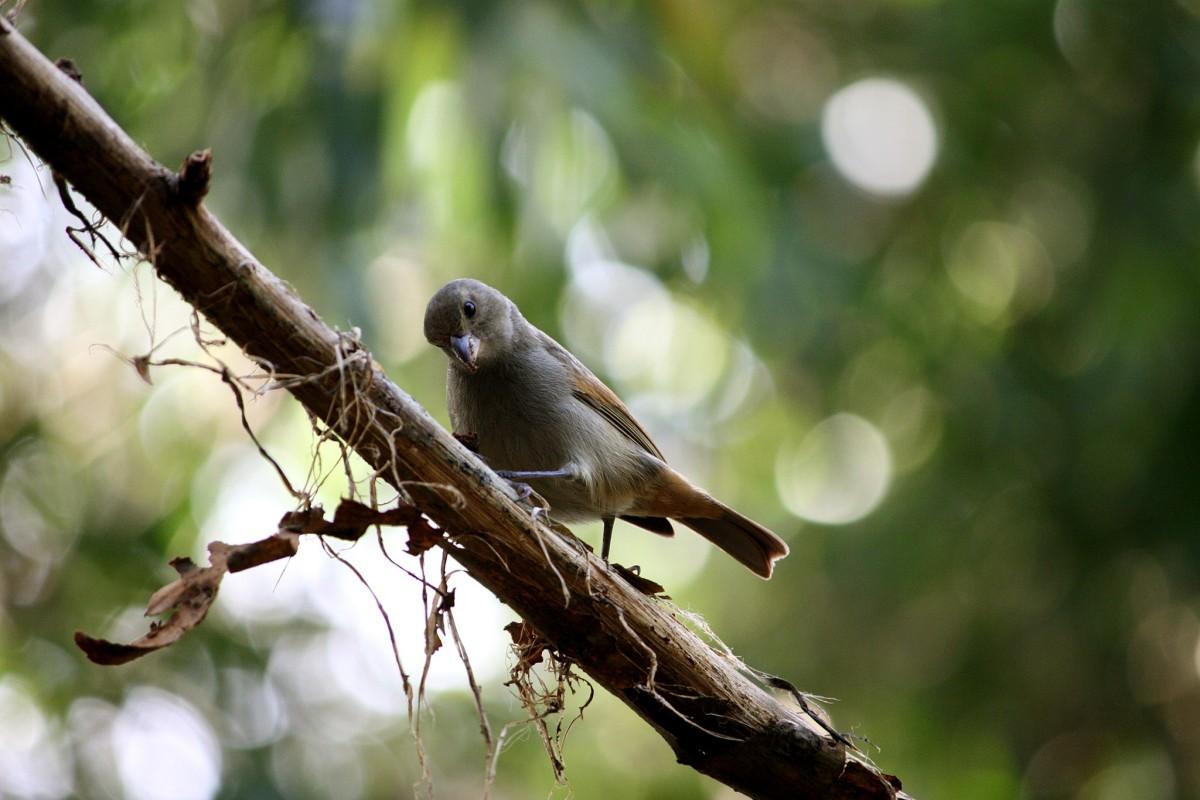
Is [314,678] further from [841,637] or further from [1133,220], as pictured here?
[1133,220]

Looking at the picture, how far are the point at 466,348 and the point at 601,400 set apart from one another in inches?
25.2

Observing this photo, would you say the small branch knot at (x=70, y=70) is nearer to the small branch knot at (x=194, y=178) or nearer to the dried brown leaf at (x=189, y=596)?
the small branch knot at (x=194, y=178)

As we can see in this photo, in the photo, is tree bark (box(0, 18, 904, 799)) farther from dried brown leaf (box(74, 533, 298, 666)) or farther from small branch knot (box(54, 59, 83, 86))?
dried brown leaf (box(74, 533, 298, 666))

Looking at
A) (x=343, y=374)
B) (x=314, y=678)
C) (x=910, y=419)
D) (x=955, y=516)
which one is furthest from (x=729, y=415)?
(x=343, y=374)

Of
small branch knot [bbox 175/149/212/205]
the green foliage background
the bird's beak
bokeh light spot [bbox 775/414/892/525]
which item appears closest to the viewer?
small branch knot [bbox 175/149/212/205]

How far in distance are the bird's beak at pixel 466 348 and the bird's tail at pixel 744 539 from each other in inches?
44.5

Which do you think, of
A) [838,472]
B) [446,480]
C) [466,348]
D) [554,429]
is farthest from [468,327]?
[838,472]

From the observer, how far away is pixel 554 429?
4344mm

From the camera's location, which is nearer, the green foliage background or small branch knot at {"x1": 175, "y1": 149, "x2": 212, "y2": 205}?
small branch knot at {"x1": 175, "y1": 149, "x2": 212, "y2": 205}

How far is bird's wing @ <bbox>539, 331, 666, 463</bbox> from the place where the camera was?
15.3ft

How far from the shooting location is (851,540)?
784 centimetres

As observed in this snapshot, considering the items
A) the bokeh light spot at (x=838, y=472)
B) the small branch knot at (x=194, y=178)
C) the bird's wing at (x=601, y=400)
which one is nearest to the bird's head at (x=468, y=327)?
the bird's wing at (x=601, y=400)

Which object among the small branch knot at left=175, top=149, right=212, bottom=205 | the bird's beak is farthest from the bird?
the small branch knot at left=175, top=149, right=212, bottom=205

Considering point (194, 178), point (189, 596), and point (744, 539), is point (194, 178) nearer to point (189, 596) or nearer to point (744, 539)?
point (189, 596)
